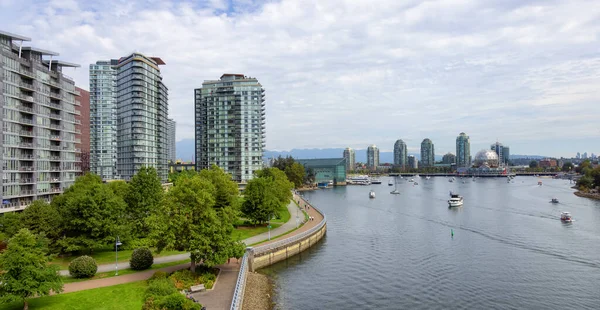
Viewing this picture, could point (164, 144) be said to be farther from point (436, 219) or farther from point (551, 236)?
point (551, 236)

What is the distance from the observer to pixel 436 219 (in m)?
112

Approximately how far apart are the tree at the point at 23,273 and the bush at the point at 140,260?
13.2m

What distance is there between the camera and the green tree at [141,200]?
70056 mm

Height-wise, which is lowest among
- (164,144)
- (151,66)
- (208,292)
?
(208,292)

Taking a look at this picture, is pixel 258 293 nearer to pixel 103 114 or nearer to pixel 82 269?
pixel 82 269

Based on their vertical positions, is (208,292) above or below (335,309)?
above

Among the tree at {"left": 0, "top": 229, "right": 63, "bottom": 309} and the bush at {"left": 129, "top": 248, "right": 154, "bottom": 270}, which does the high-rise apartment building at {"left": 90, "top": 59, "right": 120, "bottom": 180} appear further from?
the tree at {"left": 0, "top": 229, "right": 63, "bottom": 309}

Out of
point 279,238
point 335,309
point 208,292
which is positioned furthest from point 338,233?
point 208,292

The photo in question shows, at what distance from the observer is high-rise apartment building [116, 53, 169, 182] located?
139500 mm

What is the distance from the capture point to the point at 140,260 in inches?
2041

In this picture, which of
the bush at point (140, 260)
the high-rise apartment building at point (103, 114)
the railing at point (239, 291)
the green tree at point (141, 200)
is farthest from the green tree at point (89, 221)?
the high-rise apartment building at point (103, 114)

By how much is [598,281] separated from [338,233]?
48.7 meters

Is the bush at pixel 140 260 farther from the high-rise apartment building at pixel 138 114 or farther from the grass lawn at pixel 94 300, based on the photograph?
the high-rise apartment building at pixel 138 114

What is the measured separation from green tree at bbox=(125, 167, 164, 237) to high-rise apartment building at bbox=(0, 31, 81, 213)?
76.0 ft
